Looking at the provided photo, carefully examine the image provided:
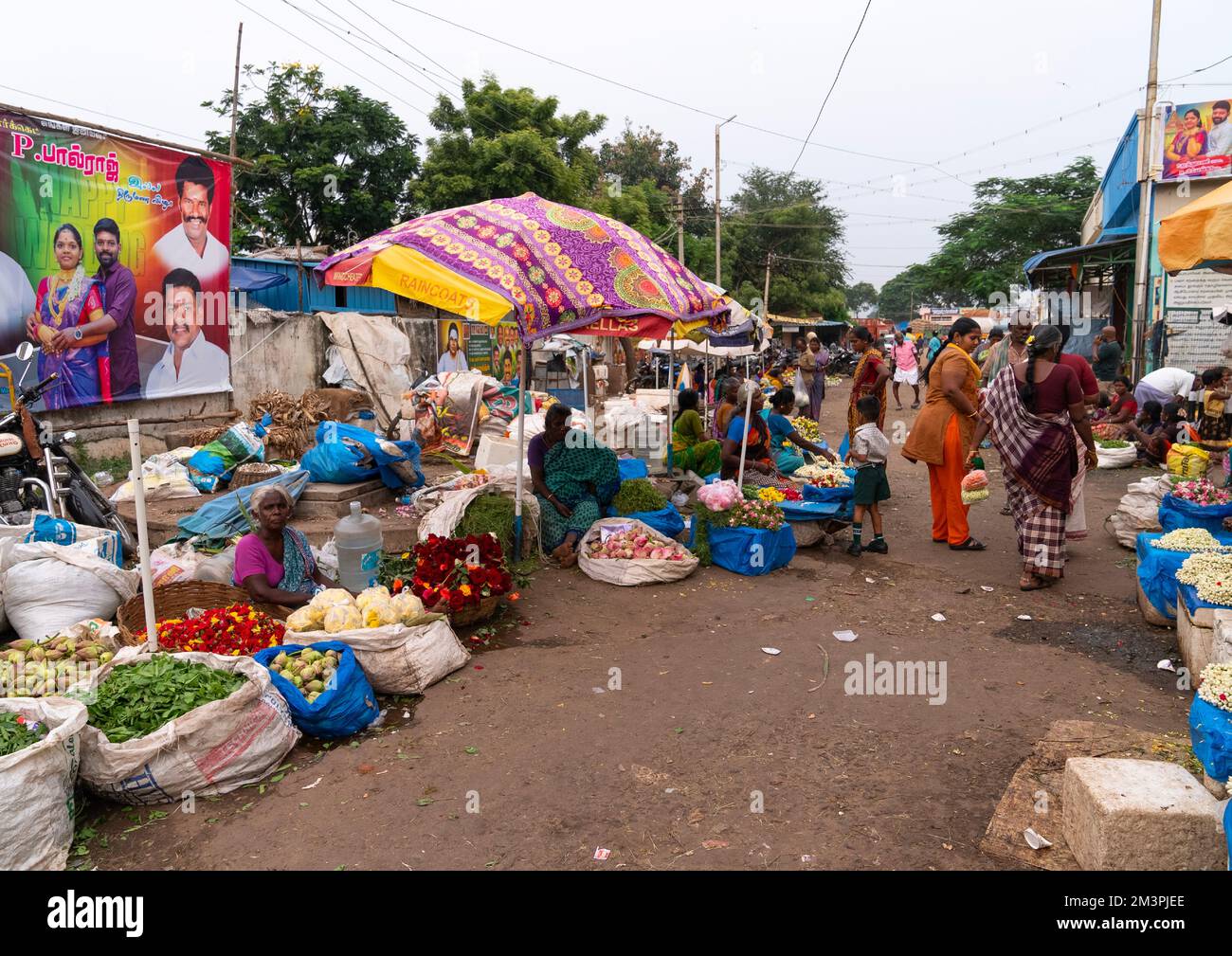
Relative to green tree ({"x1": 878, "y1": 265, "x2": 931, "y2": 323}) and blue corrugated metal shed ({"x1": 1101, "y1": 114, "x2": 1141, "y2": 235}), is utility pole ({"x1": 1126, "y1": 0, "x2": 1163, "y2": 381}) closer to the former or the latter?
blue corrugated metal shed ({"x1": 1101, "y1": 114, "x2": 1141, "y2": 235})

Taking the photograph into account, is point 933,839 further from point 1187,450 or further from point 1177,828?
point 1187,450

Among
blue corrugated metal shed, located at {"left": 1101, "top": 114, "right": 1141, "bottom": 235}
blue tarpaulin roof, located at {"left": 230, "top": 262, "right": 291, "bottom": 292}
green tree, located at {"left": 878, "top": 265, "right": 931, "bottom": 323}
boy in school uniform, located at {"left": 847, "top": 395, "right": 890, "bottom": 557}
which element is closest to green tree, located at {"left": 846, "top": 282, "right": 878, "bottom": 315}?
green tree, located at {"left": 878, "top": 265, "right": 931, "bottom": 323}

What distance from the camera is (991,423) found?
6.87 m

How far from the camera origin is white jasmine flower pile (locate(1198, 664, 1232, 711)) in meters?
3.08

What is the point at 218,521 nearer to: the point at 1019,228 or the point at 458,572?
the point at 458,572

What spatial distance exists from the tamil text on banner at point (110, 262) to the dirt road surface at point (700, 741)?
6.06 meters

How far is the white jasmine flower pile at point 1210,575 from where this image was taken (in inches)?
176

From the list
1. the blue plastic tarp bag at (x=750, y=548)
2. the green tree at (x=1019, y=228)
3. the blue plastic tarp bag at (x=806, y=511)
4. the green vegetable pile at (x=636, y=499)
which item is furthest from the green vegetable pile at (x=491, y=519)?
the green tree at (x=1019, y=228)

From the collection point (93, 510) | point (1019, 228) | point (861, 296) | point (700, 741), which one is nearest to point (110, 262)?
point (93, 510)

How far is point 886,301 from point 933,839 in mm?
111987

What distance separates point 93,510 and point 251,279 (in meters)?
11.4

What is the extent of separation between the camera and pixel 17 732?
135 inches

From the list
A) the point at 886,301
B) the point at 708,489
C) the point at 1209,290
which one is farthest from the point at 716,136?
the point at 886,301
